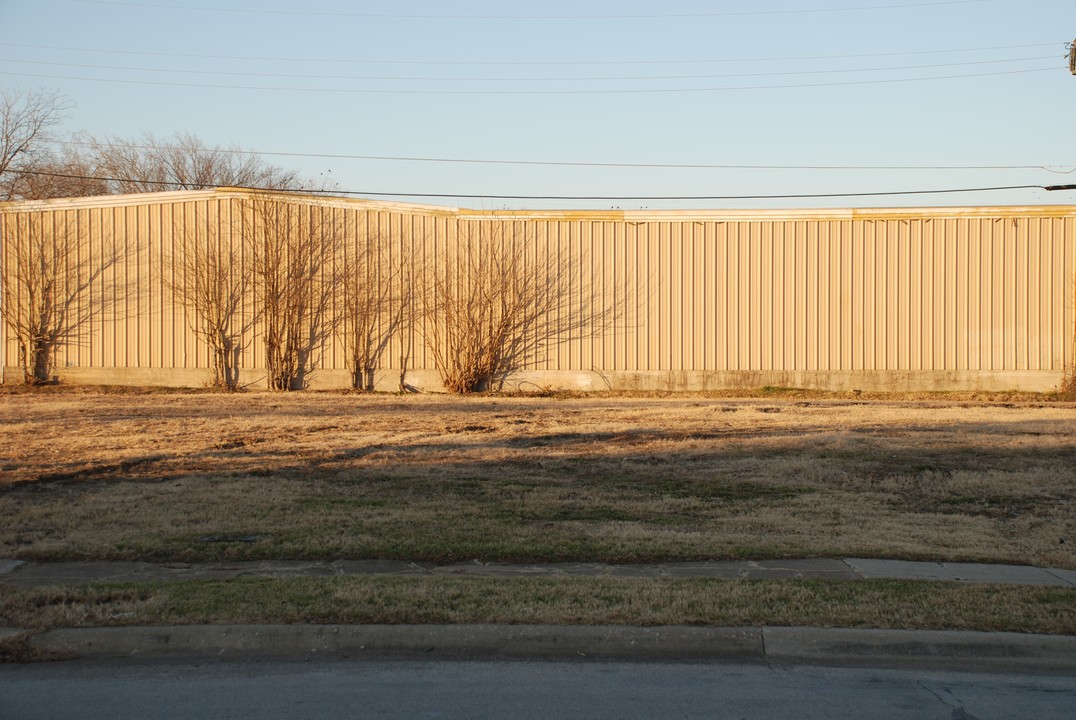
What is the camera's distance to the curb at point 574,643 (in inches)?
240

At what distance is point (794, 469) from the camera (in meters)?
13.1

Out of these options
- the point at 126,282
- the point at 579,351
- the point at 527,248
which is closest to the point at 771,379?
the point at 579,351

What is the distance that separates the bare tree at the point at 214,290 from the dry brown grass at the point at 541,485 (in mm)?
8448

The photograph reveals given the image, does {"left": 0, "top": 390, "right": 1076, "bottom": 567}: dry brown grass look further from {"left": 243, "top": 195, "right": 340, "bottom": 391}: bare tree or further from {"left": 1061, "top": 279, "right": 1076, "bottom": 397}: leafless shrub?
{"left": 243, "top": 195, "right": 340, "bottom": 391}: bare tree

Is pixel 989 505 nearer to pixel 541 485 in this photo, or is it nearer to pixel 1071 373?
pixel 541 485

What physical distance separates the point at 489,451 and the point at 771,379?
50.1 ft

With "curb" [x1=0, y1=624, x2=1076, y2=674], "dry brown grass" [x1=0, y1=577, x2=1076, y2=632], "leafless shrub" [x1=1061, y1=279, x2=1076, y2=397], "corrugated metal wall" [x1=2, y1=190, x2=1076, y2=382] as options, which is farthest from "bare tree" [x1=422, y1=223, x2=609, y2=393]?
"curb" [x1=0, y1=624, x2=1076, y2=674]

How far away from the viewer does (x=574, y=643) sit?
6.22 m

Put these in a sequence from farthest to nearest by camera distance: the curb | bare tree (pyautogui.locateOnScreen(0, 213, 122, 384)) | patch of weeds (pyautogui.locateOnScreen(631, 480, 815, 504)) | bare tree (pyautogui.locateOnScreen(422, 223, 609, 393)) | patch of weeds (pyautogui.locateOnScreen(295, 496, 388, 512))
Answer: bare tree (pyautogui.locateOnScreen(0, 213, 122, 384)) < bare tree (pyautogui.locateOnScreen(422, 223, 609, 393)) < patch of weeds (pyautogui.locateOnScreen(631, 480, 815, 504)) < patch of weeds (pyautogui.locateOnScreen(295, 496, 388, 512)) < the curb

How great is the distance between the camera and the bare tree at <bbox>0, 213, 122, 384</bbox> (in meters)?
29.8

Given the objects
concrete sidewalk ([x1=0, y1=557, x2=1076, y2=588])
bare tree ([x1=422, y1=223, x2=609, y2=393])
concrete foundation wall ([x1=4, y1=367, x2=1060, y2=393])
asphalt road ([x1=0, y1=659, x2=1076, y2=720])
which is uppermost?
bare tree ([x1=422, y1=223, x2=609, y2=393])

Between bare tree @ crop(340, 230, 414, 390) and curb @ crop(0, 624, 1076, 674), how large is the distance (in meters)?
22.9

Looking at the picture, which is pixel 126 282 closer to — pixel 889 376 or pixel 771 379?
pixel 771 379

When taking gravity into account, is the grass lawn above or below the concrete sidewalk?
above
